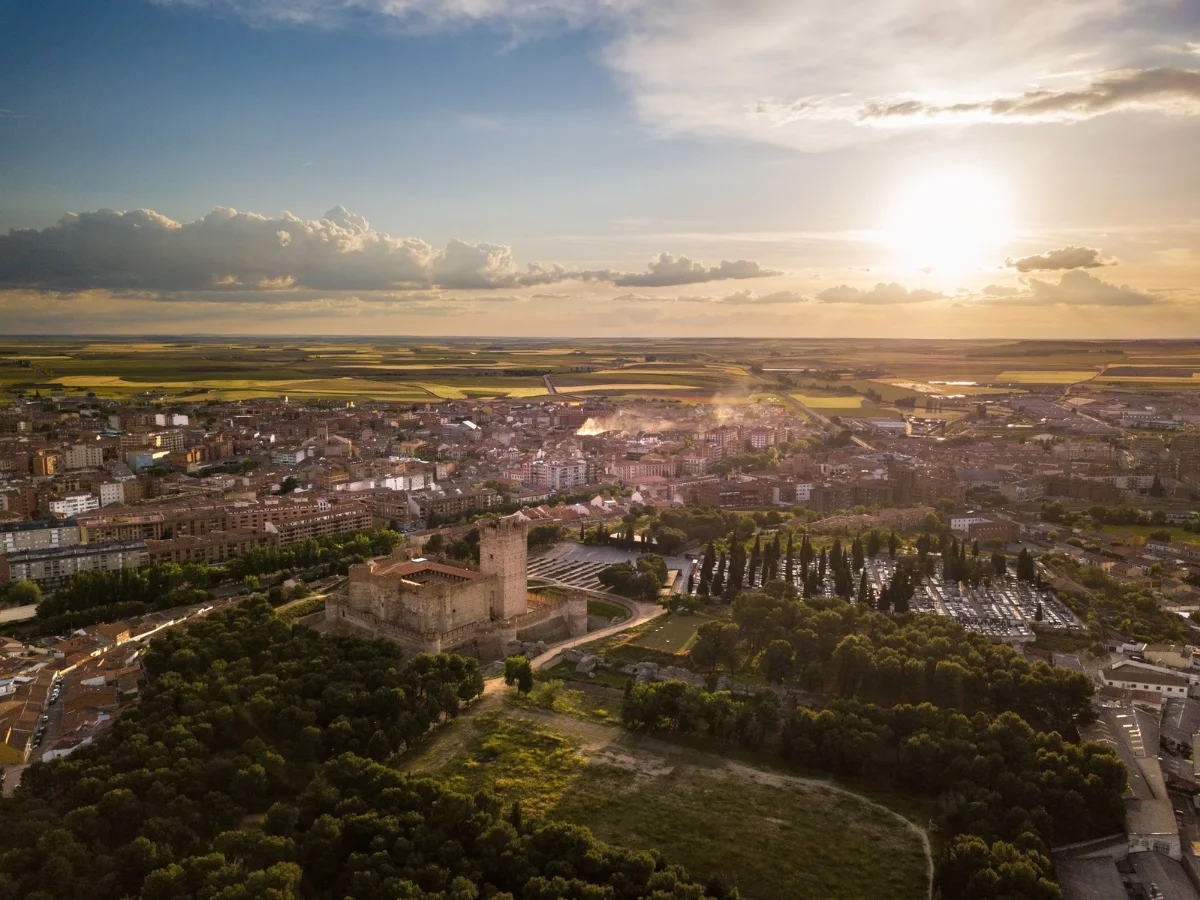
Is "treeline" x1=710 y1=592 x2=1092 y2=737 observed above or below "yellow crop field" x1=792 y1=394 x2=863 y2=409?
below

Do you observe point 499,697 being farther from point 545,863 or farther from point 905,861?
point 905,861

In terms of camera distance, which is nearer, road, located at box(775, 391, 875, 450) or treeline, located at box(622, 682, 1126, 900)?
treeline, located at box(622, 682, 1126, 900)

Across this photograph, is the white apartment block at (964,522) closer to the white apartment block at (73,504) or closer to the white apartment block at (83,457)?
the white apartment block at (73,504)

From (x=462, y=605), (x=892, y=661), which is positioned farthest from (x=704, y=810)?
(x=462, y=605)

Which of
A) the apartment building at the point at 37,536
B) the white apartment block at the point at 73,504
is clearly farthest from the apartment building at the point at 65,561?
the white apartment block at the point at 73,504

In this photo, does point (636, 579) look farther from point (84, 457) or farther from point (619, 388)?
point (619, 388)

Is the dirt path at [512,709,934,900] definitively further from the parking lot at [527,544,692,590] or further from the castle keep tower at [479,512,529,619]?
the parking lot at [527,544,692,590]

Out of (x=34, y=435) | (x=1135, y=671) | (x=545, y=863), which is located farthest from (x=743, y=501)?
(x=34, y=435)

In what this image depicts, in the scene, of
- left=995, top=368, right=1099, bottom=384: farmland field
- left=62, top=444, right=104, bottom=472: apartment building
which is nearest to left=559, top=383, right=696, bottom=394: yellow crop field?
left=995, top=368, right=1099, bottom=384: farmland field
